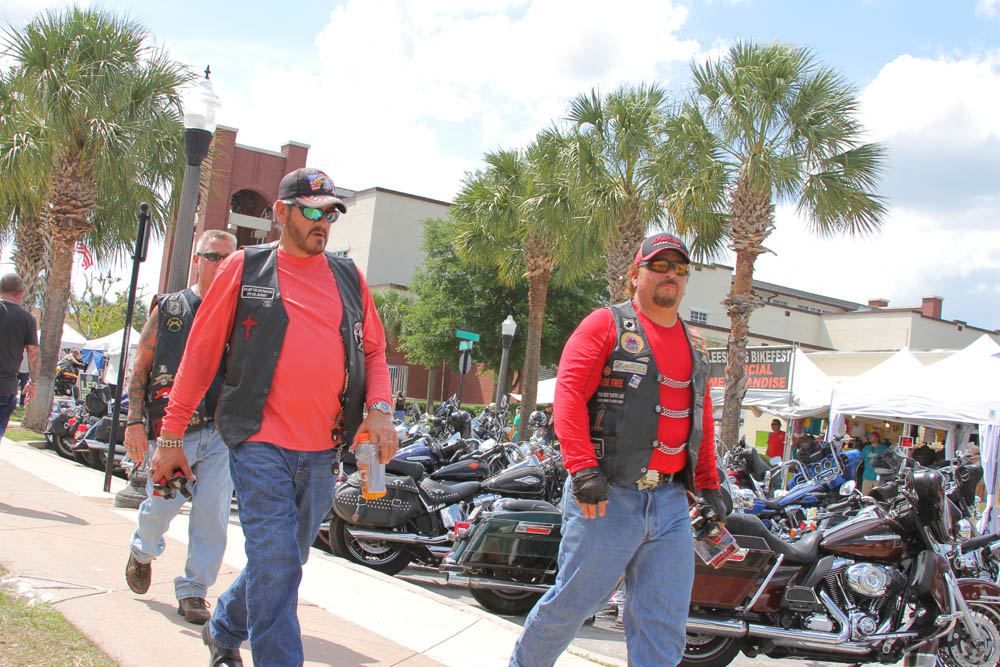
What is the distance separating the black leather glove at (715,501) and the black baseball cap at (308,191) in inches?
71.5

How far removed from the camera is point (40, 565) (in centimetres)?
462

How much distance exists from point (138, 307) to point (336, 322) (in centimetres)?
5745

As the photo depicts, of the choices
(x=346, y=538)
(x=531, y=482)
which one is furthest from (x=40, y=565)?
(x=531, y=482)

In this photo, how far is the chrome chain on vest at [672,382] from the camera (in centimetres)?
319

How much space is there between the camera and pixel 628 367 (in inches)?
124

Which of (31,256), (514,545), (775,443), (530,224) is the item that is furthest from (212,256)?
(775,443)

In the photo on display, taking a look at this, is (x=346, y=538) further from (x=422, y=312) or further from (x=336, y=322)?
(x=422, y=312)

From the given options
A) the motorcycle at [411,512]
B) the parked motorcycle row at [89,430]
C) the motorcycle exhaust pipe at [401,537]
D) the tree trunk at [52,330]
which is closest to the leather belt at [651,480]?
the motorcycle at [411,512]

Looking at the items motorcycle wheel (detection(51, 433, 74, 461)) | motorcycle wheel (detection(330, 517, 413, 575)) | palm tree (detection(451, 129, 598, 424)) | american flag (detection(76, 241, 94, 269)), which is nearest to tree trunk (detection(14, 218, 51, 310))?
american flag (detection(76, 241, 94, 269))

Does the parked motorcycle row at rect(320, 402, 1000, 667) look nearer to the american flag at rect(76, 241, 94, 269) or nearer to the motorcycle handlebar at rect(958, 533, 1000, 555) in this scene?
the motorcycle handlebar at rect(958, 533, 1000, 555)

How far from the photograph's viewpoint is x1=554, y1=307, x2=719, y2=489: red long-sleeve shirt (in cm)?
306

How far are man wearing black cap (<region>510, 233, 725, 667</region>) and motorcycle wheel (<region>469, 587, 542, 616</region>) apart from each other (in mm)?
2853

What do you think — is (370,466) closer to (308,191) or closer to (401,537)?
(308,191)

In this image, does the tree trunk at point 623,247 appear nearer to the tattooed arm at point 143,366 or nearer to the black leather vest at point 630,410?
the tattooed arm at point 143,366
